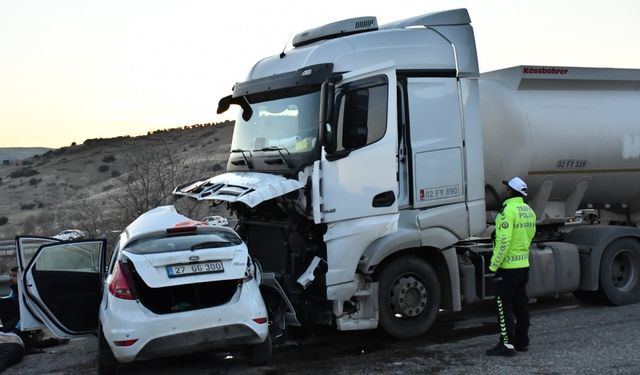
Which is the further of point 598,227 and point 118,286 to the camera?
point 598,227

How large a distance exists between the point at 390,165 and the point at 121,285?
3.01 metres

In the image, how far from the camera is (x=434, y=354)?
A: 6.86 m

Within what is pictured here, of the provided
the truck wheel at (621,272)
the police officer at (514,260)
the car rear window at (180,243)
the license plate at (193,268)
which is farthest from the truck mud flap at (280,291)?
the truck wheel at (621,272)

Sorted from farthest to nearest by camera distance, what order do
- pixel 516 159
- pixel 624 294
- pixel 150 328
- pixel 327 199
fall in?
pixel 624 294 → pixel 516 159 → pixel 327 199 → pixel 150 328

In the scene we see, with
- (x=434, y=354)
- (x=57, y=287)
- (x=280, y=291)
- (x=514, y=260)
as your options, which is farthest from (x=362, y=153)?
(x=57, y=287)

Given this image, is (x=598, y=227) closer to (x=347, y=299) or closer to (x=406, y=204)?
Answer: (x=406, y=204)

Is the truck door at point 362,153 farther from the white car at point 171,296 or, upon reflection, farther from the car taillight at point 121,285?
the car taillight at point 121,285

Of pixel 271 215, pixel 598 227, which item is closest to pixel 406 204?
pixel 271 215

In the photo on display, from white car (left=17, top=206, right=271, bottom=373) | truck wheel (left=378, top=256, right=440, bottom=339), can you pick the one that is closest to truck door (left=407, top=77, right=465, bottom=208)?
truck wheel (left=378, top=256, right=440, bottom=339)

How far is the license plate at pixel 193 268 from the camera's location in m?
5.98

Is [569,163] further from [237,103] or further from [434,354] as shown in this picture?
[237,103]

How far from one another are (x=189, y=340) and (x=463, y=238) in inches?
137

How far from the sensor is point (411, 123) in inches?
287

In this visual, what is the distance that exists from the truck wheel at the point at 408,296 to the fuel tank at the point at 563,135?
1553 millimetres
